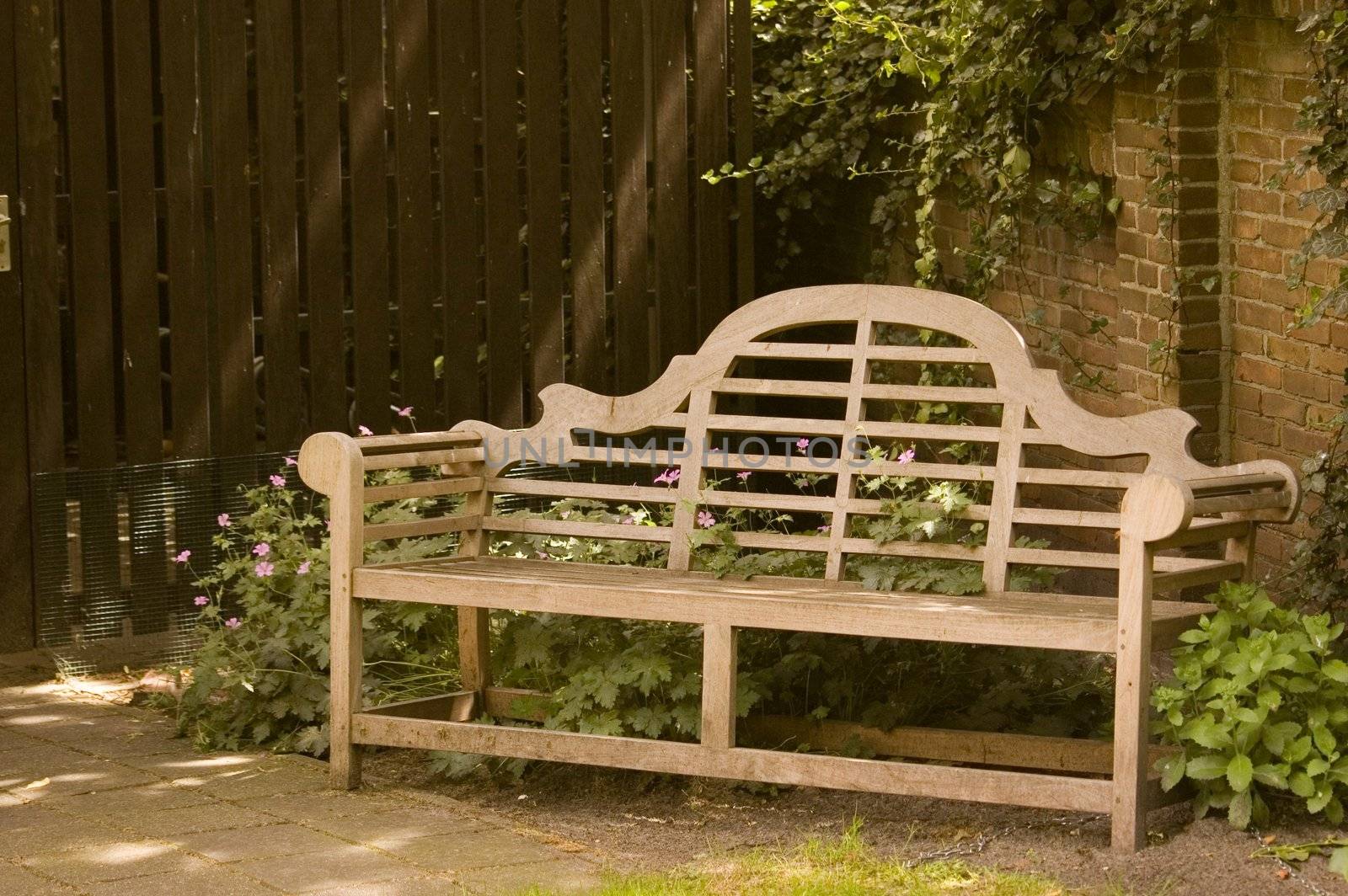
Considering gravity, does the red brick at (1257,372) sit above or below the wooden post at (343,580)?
above

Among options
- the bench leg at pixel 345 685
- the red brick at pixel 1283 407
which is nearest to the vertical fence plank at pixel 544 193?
the bench leg at pixel 345 685

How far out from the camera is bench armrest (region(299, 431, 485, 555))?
4.50 m

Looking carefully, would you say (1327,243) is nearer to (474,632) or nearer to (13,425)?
(474,632)

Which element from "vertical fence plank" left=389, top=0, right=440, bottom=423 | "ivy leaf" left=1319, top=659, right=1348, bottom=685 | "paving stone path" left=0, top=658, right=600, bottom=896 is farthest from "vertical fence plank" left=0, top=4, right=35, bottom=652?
"ivy leaf" left=1319, top=659, right=1348, bottom=685

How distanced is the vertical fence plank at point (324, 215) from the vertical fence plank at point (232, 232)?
0.73ft

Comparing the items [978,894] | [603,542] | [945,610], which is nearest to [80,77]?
[603,542]

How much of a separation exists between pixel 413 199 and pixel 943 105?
1912 mm

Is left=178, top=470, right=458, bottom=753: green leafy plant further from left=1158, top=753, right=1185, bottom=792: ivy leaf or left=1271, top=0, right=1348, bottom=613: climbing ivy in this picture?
left=1271, top=0, right=1348, bottom=613: climbing ivy

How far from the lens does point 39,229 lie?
18.7 ft

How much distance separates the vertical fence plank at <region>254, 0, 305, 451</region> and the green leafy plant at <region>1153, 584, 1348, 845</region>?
340 cm

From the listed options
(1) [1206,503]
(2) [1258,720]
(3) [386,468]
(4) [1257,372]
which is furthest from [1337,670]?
(3) [386,468]

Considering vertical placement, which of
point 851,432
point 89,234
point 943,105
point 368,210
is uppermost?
point 943,105

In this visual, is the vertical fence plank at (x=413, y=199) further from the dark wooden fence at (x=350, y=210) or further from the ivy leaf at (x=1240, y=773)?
the ivy leaf at (x=1240, y=773)

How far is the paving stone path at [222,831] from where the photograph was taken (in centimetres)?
375
